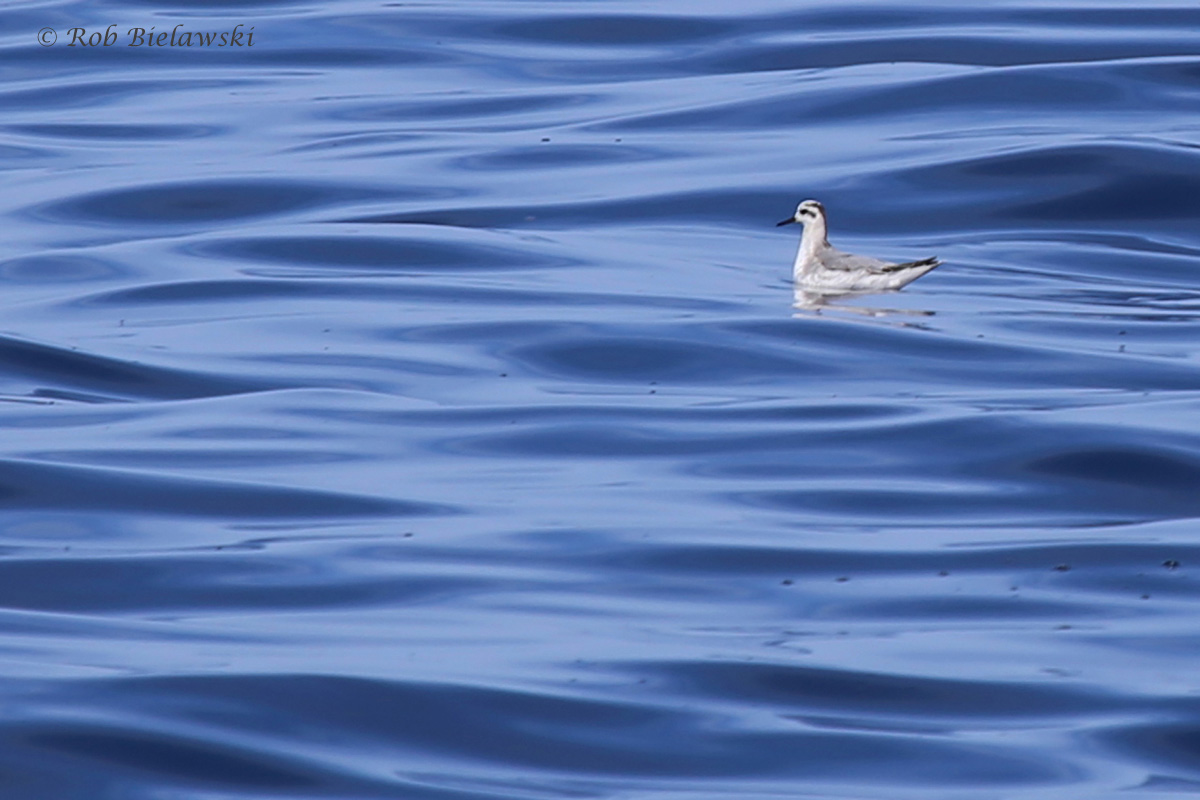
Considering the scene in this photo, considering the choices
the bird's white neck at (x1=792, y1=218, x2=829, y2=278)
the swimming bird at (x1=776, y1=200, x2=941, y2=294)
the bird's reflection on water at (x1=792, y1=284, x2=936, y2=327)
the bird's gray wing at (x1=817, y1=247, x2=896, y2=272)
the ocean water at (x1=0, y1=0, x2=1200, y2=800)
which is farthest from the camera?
the bird's white neck at (x1=792, y1=218, x2=829, y2=278)

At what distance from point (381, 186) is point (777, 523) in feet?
39.8

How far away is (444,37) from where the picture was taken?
2984 cm

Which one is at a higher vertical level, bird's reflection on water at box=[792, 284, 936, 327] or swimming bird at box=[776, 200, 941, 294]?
swimming bird at box=[776, 200, 941, 294]

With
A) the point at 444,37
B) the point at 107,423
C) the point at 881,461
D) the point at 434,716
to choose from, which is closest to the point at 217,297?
the point at 107,423

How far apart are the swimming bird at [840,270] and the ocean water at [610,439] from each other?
31 centimetres

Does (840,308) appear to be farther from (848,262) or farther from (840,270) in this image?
(848,262)

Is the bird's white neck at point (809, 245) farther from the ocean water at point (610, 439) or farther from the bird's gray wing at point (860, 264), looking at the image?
the ocean water at point (610, 439)

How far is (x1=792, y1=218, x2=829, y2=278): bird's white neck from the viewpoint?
17.0m

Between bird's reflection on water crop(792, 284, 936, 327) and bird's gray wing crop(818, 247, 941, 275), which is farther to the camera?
bird's gray wing crop(818, 247, 941, 275)

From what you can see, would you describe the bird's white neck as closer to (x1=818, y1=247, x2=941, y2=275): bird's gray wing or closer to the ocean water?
(x1=818, y1=247, x2=941, y2=275): bird's gray wing

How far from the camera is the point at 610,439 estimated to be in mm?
11555

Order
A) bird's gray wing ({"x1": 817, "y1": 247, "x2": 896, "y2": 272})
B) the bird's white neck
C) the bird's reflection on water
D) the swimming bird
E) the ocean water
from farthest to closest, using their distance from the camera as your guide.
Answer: the bird's white neck < bird's gray wing ({"x1": 817, "y1": 247, "x2": 896, "y2": 272}) < the swimming bird < the bird's reflection on water < the ocean water

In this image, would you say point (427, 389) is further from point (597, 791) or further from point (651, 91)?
point (651, 91)

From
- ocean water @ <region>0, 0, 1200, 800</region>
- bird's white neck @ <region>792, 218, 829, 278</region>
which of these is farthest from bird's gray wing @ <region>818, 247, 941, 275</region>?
ocean water @ <region>0, 0, 1200, 800</region>
